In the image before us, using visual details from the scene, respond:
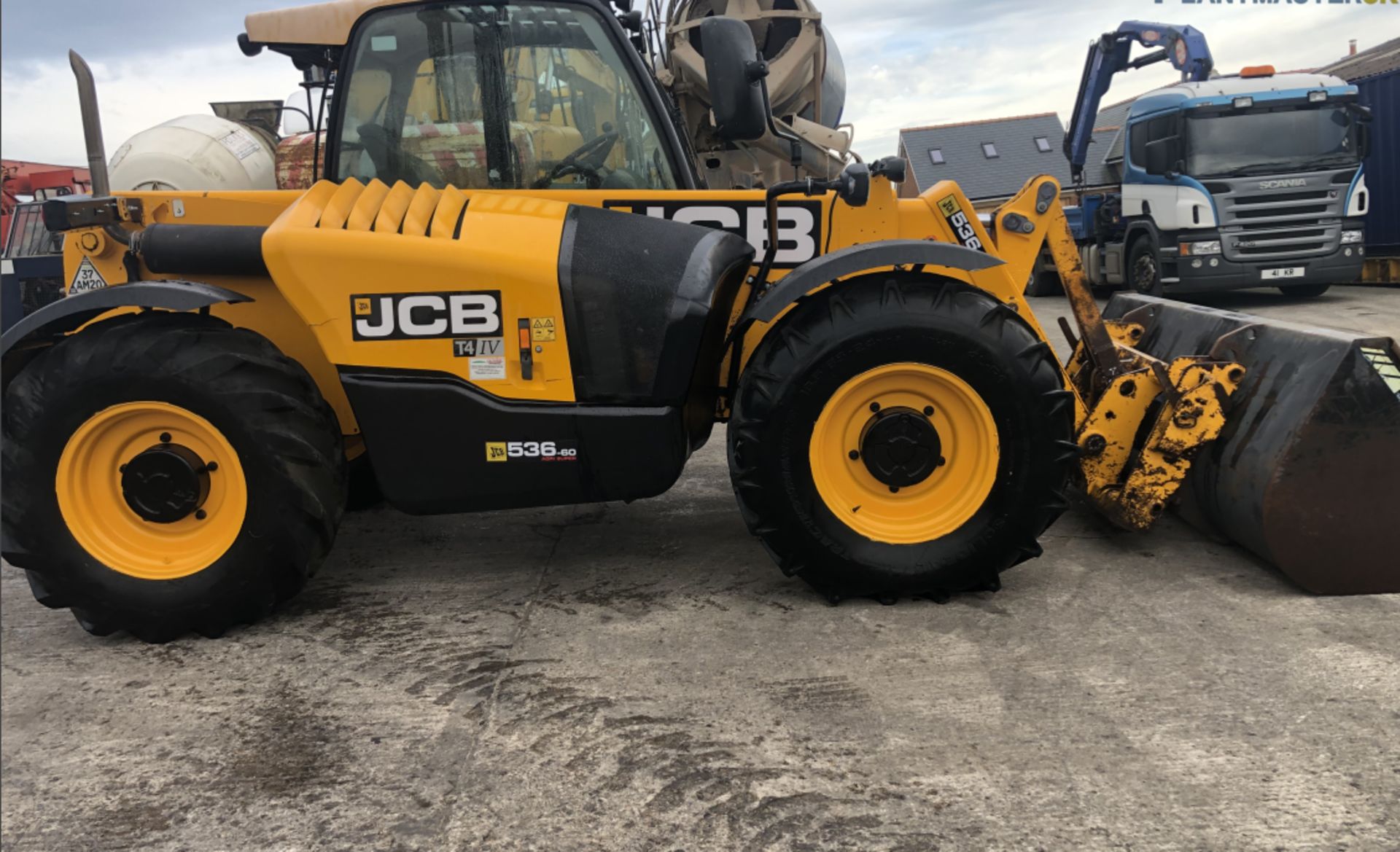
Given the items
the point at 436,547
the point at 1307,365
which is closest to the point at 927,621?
the point at 1307,365

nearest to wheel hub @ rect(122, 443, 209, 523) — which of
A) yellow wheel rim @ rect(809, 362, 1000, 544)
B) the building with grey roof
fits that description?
yellow wheel rim @ rect(809, 362, 1000, 544)

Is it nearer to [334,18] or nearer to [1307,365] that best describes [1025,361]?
[1307,365]

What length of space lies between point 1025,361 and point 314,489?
7.91ft

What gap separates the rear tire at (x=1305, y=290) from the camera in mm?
13375

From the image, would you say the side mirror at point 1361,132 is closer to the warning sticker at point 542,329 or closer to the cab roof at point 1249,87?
the cab roof at point 1249,87

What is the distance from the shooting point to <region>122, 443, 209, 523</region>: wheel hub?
342 centimetres

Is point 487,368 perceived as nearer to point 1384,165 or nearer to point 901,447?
point 901,447

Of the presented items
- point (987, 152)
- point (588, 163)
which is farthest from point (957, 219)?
point (987, 152)

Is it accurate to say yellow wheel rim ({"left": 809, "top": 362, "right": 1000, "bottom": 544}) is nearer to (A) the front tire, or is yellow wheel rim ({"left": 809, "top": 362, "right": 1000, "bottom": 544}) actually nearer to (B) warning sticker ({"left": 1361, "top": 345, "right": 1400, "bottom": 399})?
(B) warning sticker ({"left": 1361, "top": 345, "right": 1400, "bottom": 399})

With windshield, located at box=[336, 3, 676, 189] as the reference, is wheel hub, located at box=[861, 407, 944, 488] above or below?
below

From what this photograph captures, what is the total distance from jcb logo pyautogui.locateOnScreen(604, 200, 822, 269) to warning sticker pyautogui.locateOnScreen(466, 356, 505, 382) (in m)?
0.77

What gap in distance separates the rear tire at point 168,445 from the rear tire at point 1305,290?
43.6 feet

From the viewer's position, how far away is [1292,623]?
3.23m

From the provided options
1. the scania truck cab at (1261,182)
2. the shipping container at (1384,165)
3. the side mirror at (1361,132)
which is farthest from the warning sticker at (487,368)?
the shipping container at (1384,165)
